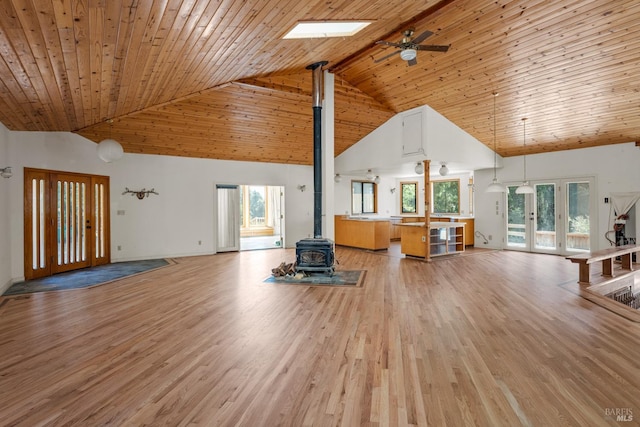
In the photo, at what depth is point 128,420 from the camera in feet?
6.42

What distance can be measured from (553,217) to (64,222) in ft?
36.6

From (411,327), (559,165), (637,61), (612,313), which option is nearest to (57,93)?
(411,327)

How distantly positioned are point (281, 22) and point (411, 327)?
3.60 meters

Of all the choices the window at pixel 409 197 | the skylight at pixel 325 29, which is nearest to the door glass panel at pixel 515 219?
the window at pixel 409 197

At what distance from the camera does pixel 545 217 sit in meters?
8.58

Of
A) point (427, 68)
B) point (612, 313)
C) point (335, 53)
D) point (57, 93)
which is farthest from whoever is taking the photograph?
point (427, 68)

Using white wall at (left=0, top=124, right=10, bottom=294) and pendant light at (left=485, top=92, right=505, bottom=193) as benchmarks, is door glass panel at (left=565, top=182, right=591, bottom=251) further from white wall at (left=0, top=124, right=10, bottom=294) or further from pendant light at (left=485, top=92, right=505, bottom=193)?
white wall at (left=0, top=124, right=10, bottom=294)

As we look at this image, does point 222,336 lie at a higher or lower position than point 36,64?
lower

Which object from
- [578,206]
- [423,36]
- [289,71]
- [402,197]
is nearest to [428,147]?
[289,71]

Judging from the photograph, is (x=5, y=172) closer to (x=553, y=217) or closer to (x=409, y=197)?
(x=409, y=197)

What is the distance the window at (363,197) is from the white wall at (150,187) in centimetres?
227

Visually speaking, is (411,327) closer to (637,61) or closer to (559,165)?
(637,61)

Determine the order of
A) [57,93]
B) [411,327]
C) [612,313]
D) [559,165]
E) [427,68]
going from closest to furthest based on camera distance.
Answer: [411,327]
[612,313]
[57,93]
[427,68]
[559,165]

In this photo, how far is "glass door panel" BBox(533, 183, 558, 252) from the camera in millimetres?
8430
